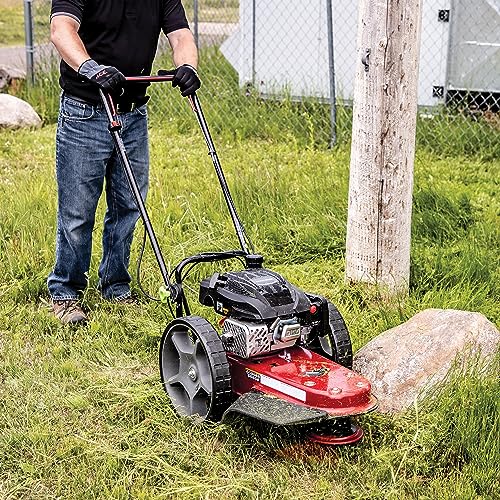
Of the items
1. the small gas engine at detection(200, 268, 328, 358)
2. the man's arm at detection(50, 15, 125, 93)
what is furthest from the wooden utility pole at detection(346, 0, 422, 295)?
the man's arm at detection(50, 15, 125, 93)

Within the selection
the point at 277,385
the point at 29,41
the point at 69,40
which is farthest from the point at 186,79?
the point at 29,41

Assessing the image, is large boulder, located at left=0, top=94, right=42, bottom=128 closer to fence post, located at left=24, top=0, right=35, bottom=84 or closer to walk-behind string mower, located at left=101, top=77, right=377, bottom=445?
fence post, located at left=24, top=0, right=35, bottom=84

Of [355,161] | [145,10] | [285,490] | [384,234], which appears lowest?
[285,490]

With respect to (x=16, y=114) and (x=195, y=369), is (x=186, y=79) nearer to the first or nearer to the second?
(x=195, y=369)

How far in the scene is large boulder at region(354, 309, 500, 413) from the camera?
373 centimetres

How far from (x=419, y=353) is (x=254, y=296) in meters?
0.74

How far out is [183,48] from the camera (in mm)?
4477

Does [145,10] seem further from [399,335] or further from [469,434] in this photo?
[469,434]

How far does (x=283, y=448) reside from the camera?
3.46m

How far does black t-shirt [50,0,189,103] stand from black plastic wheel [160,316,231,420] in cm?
128

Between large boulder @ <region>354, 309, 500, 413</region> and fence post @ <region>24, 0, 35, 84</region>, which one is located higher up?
fence post @ <region>24, 0, 35, 84</region>

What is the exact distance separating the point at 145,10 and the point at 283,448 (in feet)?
6.93

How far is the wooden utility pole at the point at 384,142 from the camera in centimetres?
447

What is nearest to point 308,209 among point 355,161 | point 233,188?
point 233,188
